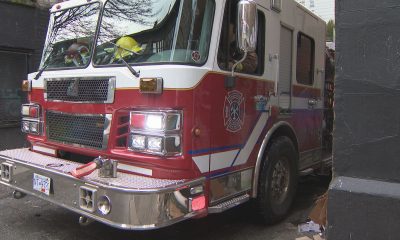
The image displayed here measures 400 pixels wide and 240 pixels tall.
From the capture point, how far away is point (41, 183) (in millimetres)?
4164

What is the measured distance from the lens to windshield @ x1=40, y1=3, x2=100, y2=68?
456cm

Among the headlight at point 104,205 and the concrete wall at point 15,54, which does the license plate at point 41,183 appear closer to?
the headlight at point 104,205

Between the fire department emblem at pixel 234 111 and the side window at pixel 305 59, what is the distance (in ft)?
5.52

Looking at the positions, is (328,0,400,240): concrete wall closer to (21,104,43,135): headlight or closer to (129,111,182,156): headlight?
(129,111,182,156): headlight

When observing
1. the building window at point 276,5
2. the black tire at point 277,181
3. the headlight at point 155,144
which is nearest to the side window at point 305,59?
the building window at point 276,5

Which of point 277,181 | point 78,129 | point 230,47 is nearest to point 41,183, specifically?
point 78,129

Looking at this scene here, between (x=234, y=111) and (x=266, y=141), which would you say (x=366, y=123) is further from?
(x=266, y=141)

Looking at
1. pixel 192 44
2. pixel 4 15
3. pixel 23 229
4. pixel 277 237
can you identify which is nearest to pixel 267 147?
pixel 277 237

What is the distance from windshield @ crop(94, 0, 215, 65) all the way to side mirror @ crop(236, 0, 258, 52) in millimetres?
282

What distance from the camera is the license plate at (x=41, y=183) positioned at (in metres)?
4.07

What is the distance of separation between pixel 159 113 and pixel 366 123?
5.24 ft

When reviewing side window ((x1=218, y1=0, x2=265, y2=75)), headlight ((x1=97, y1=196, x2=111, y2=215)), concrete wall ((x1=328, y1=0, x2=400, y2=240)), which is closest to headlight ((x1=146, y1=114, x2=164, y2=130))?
headlight ((x1=97, y1=196, x2=111, y2=215))

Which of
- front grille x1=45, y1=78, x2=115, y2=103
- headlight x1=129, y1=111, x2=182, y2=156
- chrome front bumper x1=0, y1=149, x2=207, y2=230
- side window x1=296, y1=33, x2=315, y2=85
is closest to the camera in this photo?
chrome front bumper x1=0, y1=149, x2=207, y2=230

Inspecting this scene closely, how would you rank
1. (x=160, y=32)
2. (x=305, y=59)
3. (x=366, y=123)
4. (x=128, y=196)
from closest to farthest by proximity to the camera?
(x=366, y=123), (x=128, y=196), (x=160, y=32), (x=305, y=59)
